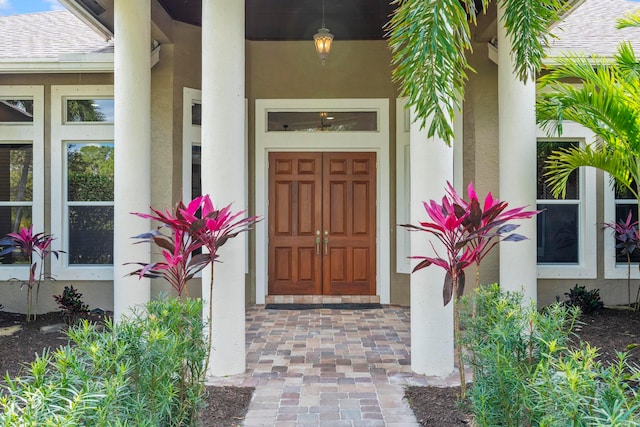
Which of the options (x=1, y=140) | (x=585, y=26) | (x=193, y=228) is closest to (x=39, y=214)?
(x=1, y=140)

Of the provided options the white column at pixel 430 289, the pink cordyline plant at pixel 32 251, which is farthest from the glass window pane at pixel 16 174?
the white column at pixel 430 289

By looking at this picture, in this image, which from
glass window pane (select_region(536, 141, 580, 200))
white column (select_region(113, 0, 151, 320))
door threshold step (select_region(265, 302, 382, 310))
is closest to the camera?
white column (select_region(113, 0, 151, 320))

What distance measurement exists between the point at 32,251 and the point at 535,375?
643cm

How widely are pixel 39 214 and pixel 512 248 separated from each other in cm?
651

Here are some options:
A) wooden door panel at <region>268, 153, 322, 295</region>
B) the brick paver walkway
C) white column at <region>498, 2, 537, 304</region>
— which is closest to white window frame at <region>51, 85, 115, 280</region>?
wooden door panel at <region>268, 153, 322, 295</region>

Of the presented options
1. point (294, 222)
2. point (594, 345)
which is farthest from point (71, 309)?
point (594, 345)

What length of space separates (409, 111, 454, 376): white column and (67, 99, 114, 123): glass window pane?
15.7 ft

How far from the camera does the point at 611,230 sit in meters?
6.69

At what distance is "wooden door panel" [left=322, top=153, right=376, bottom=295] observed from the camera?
24.3 ft

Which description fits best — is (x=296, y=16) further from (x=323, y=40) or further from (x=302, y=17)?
(x=323, y=40)

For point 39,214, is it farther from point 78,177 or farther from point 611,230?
point 611,230

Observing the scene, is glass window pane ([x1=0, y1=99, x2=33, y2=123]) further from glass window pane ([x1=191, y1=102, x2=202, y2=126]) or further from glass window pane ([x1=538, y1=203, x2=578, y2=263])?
glass window pane ([x1=538, y1=203, x2=578, y2=263])

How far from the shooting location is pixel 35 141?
665cm

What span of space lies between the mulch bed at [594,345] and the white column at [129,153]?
322 centimetres
